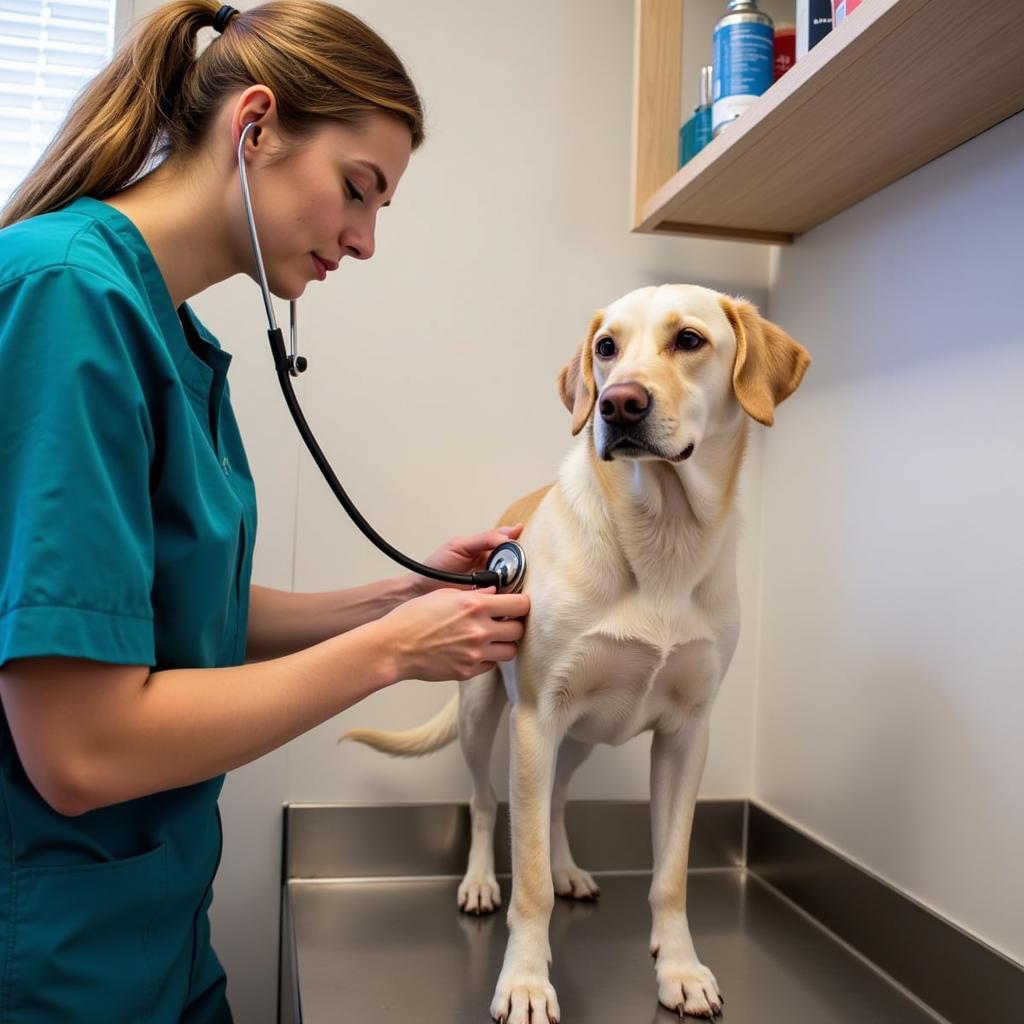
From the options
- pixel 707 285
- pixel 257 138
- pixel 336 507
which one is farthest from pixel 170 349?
pixel 707 285

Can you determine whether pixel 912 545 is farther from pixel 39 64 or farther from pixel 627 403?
pixel 39 64

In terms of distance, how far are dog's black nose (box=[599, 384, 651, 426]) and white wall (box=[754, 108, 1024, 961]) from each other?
1.49ft

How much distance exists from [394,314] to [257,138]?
0.70m

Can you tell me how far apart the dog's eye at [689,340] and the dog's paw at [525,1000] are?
73 cm

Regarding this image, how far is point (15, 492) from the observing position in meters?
0.76

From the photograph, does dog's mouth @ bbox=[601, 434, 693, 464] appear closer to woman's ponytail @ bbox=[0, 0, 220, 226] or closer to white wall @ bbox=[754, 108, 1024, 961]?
white wall @ bbox=[754, 108, 1024, 961]

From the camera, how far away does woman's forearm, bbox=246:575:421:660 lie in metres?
1.34

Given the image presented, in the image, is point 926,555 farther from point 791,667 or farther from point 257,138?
point 257,138

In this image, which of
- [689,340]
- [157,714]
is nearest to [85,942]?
[157,714]

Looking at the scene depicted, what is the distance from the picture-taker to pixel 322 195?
3.27ft

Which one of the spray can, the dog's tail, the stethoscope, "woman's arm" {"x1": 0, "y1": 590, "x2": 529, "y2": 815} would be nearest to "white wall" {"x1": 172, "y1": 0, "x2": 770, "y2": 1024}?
the dog's tail

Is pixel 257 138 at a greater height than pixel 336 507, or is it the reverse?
pixel 257 138

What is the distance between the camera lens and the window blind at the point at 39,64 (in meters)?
1.61

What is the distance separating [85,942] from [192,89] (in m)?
0.84
